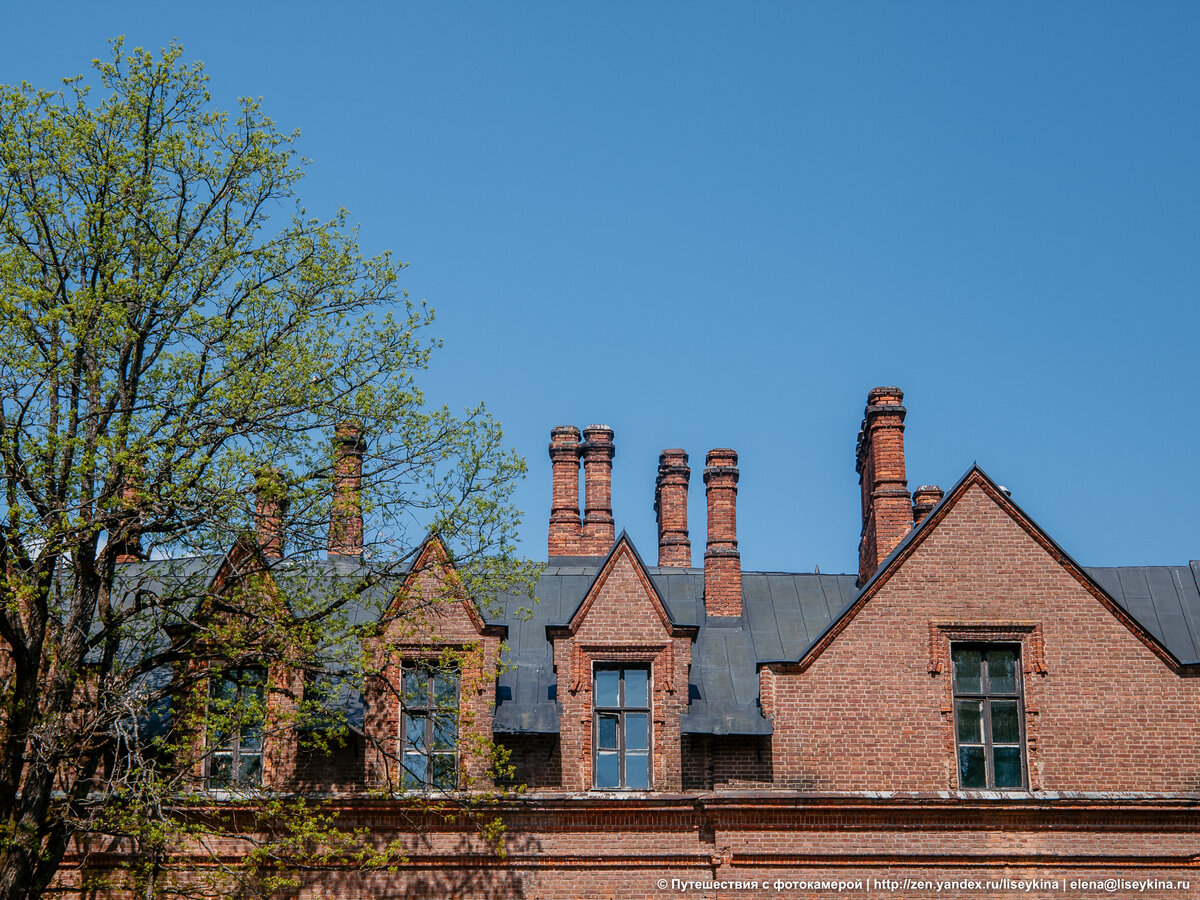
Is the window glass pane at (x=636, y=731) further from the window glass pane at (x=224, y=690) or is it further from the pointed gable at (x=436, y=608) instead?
the window glass pane at (x=224, y=690)

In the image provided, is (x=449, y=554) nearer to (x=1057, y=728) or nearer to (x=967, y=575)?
(x=967, y=575)

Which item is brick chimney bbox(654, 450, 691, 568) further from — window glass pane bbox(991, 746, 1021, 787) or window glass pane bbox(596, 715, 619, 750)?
window glass pane bbox(991, 746, 1021, 787)

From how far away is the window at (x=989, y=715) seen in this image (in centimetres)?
1925

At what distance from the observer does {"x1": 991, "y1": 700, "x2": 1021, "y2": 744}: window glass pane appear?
765 inches

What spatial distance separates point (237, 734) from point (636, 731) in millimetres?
5217

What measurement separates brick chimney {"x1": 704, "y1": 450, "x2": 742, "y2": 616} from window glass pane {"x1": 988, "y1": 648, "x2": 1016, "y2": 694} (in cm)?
370

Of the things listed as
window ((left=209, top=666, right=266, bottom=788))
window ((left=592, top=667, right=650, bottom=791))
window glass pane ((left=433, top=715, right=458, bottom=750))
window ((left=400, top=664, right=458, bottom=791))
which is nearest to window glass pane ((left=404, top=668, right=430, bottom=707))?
window ((left=400, top=664, right=458, bottom=791))

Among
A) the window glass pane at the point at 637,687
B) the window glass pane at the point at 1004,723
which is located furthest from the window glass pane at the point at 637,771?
the window glass pane at the point at 1004,723

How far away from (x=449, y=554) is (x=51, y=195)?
253 inches

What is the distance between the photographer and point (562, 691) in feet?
63.9

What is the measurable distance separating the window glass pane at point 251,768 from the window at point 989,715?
29.8 feet

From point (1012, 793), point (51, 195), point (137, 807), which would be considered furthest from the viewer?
point (1012, 793)

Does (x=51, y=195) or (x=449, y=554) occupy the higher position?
(x=51, y=195)

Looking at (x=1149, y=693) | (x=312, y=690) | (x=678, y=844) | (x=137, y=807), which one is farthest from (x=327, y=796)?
(x=1149, y=693)
